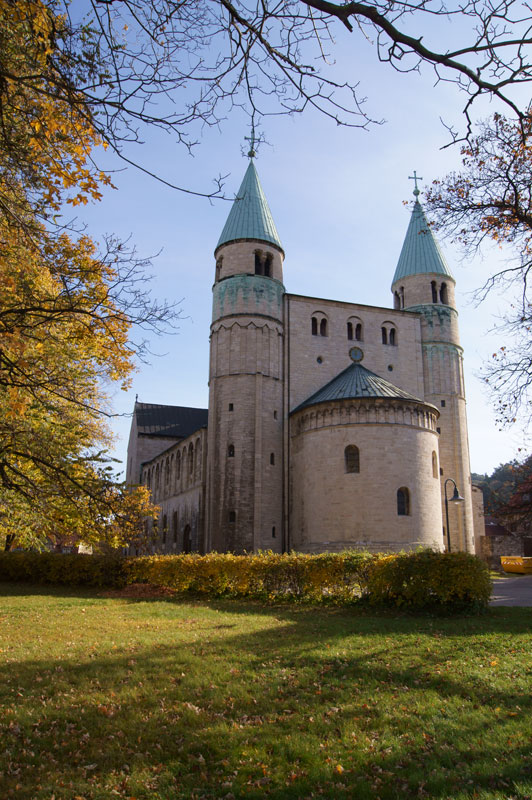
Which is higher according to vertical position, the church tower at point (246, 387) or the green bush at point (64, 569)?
the church tower at point (246, 387)

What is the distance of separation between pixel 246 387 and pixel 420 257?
1764cm

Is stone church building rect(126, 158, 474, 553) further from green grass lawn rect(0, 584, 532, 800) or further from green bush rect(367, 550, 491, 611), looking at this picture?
green grass lawn rect(0, 584, 532, 800)

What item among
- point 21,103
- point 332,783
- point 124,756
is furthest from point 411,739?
point 21,103

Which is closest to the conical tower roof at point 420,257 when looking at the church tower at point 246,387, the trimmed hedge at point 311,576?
the church tower at point 246,387

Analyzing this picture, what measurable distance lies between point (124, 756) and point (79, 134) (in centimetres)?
686

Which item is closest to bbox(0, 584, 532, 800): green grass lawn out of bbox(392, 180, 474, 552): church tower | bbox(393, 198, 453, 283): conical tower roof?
bbox(392, 180, 474, 552): church tower

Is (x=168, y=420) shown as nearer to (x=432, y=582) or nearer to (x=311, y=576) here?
(x=311, y=576)

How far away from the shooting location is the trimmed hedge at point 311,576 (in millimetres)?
15008

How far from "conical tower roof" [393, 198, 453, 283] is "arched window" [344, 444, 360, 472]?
57.6 feet

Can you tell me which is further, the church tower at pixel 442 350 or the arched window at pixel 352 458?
the church tower at pixel 442 350

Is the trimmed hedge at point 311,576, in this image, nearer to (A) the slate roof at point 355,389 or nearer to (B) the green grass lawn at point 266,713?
(B) the green grass lawn at point 266,713

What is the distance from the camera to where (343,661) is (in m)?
9.20

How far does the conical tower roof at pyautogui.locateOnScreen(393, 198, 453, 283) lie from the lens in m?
41.5

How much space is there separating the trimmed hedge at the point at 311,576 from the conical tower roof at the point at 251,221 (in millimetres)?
22195
